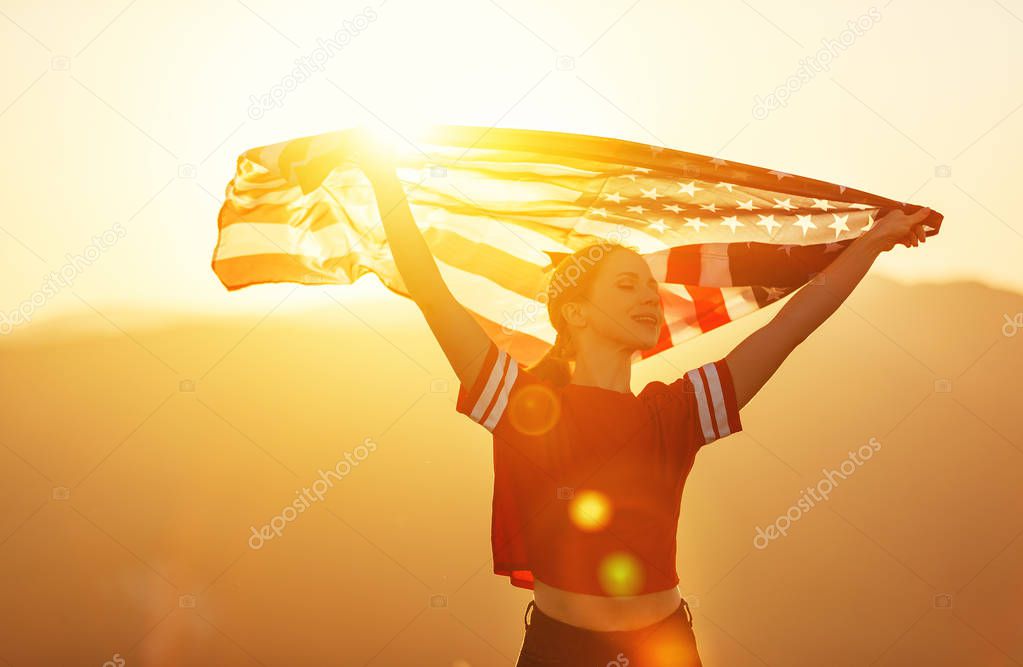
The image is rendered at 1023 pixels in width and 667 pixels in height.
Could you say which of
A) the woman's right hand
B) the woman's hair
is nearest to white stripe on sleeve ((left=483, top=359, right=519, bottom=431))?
the woman's hair

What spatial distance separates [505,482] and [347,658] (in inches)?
296

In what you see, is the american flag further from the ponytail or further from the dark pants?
the dark pants

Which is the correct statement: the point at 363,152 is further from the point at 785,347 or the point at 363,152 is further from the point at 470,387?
the point at 785,347

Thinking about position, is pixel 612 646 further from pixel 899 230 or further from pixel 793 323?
pixel 899 230

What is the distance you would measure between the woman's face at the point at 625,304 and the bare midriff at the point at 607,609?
0.69 m

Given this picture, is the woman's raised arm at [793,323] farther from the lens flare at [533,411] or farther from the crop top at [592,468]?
the lens flare at [533,411]

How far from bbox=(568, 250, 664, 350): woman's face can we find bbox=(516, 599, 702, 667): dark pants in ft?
2.44

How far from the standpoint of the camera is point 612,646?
68.3 inches

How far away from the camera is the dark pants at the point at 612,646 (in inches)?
68.4

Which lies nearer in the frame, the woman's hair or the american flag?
the woman's hair

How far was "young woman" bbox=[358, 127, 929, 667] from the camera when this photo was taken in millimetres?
1774

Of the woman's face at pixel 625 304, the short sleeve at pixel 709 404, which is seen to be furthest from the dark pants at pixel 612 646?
the woman's face at pixel 625 304

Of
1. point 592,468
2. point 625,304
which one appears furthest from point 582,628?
point 625,304

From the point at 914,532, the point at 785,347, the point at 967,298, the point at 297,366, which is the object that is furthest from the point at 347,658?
the point at 967,298
